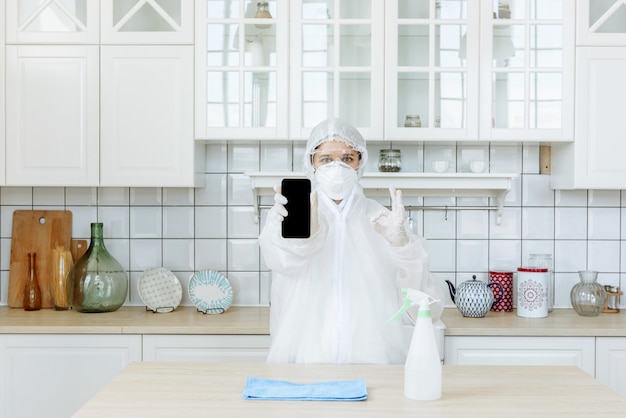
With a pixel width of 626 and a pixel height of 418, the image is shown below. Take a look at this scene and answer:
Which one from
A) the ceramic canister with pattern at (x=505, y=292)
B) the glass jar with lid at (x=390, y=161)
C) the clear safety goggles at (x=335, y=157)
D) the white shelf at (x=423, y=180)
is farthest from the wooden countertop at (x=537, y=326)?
the clear safety goggles at (x=335, y=157)

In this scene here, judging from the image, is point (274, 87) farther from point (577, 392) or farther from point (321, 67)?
point (577, 392)

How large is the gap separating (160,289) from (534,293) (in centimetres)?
162

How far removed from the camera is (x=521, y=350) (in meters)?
2.80

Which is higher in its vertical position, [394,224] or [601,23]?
[601,23]

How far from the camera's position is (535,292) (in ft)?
9.89

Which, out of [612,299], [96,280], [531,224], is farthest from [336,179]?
[612,299]

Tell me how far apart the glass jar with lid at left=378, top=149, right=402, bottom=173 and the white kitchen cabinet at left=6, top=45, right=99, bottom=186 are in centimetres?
122

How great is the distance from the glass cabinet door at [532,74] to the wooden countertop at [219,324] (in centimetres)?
76

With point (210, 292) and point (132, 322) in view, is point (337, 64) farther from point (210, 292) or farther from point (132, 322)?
point (132, 322)

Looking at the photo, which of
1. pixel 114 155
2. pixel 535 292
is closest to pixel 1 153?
pixel 114 155

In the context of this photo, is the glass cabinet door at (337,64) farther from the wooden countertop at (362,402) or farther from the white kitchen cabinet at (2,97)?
the wooden countertop at (362,402)

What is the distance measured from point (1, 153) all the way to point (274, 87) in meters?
1.17

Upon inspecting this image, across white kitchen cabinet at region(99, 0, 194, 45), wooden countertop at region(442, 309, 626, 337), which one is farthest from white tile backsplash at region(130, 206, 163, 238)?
wooden countertop at region(442, 309, 626, 337)

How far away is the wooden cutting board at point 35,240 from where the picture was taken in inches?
128
